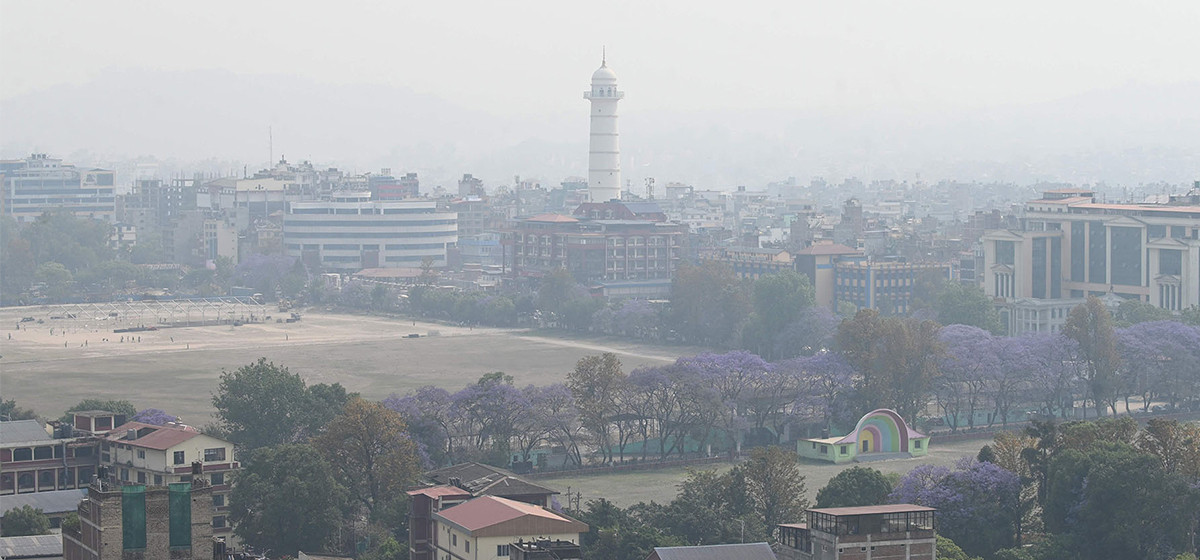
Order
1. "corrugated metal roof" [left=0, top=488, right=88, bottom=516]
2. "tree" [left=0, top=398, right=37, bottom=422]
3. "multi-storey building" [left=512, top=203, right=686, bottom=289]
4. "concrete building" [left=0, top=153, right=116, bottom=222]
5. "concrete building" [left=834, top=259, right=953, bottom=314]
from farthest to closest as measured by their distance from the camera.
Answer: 1. "concrete building" [left=0, top=153, right=116, bottom=222]
2. "multi-storey building" [left=512, top=203, right=686, bottom=289]
3. "concrete building" [left=834, top=259, right=953, bottom=314]
4. "tree" [left=0, top=398, right=37, bottom=422]
5. "corrugated metal roof" [left=0, top=488, right=88, bottom=516]

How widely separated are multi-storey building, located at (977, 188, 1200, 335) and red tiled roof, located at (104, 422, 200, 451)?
115ft

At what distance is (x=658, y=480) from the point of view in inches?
1432

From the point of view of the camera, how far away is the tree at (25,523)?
86.6ft

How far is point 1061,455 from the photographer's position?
94.7 feet

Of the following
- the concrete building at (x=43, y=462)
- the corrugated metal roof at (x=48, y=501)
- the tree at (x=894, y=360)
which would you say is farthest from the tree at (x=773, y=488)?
the tree at (x=894, y=360)

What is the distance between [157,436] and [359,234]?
61173 mm

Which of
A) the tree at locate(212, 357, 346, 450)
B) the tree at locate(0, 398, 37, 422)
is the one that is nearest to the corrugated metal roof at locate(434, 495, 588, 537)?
the tree at locate(212, 357, 346, 450)

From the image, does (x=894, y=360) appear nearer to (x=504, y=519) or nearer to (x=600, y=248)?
(x=504, y=519)

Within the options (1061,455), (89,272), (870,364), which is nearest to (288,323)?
(89,272)

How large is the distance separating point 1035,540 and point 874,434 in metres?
11.0

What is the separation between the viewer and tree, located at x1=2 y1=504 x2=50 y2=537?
26.4 m

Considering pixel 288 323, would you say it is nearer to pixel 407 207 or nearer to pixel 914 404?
pixel 407 207

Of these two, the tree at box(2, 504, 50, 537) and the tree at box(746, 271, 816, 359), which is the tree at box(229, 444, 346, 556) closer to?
the tree at box(2, 504, 50, 537)

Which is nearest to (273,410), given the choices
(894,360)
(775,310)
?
(894,360)
